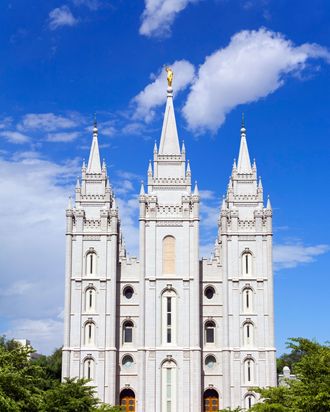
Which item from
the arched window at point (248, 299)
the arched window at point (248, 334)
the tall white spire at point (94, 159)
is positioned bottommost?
the arched window at point (248, 334)

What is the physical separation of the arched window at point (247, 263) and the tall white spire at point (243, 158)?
830 centimetres

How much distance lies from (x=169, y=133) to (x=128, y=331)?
63.2 ft

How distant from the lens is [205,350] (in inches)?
2657

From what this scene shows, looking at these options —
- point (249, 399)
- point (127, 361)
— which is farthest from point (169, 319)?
point (249, 399)

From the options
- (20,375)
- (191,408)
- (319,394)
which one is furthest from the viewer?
(191,408)

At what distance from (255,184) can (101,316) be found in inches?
747

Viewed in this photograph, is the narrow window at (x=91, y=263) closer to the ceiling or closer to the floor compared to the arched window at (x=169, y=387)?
closer to the ceiling

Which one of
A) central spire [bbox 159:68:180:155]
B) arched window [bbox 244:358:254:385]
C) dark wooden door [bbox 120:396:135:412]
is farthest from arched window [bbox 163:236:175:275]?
dark wooden door [bbox 120:396:135:412]

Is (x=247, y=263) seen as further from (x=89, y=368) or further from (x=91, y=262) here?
(x=89, y=368)

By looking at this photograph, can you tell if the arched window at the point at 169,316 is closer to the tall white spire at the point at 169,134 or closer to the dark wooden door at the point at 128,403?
the dark wooden door at the point at 128,403

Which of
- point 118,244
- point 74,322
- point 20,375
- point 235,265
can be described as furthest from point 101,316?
point 20,375

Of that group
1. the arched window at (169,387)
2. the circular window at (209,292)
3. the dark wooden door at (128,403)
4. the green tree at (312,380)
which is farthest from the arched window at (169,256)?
the green tree at (312,380)

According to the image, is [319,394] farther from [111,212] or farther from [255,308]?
[111,212]

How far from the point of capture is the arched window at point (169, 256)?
223 feet
